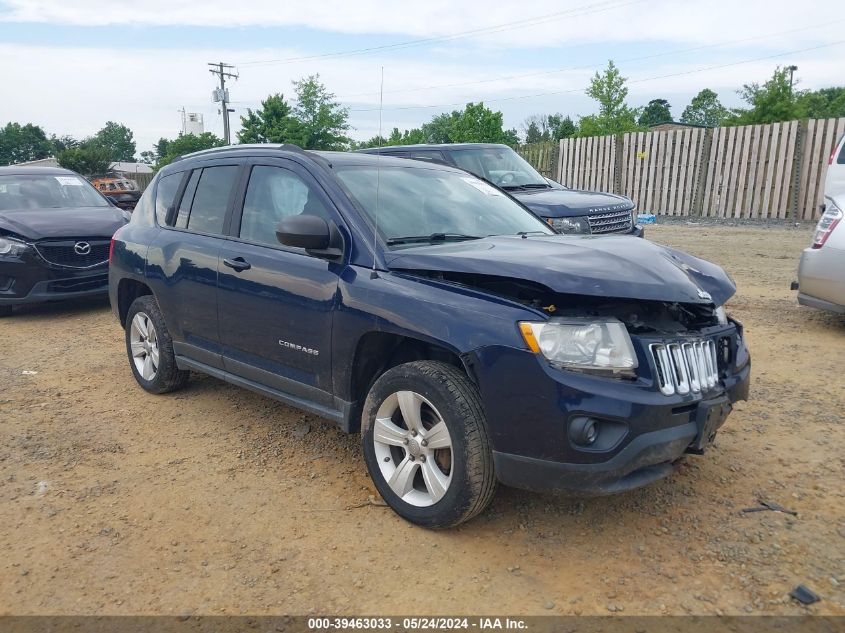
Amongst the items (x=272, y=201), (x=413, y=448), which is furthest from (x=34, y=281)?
(x=413, y=448)

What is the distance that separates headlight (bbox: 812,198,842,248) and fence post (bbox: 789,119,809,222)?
1015 centimetres

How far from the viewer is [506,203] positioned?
186 inches

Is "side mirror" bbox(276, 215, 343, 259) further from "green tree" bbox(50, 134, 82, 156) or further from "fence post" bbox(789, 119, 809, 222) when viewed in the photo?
"green tree" bbox(50, 134, 82, 156)

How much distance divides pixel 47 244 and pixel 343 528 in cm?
653

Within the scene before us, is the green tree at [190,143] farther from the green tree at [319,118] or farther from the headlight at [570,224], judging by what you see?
the headlight at [570,224]

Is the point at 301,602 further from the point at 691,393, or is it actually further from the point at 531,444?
the point at 691,393

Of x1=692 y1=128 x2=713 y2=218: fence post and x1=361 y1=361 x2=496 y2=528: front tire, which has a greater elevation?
x1=692 y1=128 x2=713 y2=218: fence post

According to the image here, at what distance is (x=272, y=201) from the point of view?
14.0 ft

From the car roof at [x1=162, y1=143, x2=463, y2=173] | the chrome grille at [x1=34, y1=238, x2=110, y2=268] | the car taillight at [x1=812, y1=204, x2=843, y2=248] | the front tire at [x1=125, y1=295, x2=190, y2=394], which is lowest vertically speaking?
the front tire at [x1=125, y1=295, x2=190, y2=394]

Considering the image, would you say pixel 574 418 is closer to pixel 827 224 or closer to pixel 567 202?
pixel 827 224

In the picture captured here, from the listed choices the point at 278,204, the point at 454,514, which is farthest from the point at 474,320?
the point at 278,204

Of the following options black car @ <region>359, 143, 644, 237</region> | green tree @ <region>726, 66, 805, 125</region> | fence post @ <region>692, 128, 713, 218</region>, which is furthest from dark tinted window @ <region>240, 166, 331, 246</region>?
green tree @ <region>726, 66, 805, 125</region>

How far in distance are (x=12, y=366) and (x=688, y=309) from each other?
19.1 feet

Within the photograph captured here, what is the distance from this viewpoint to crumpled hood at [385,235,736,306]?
296 cm
